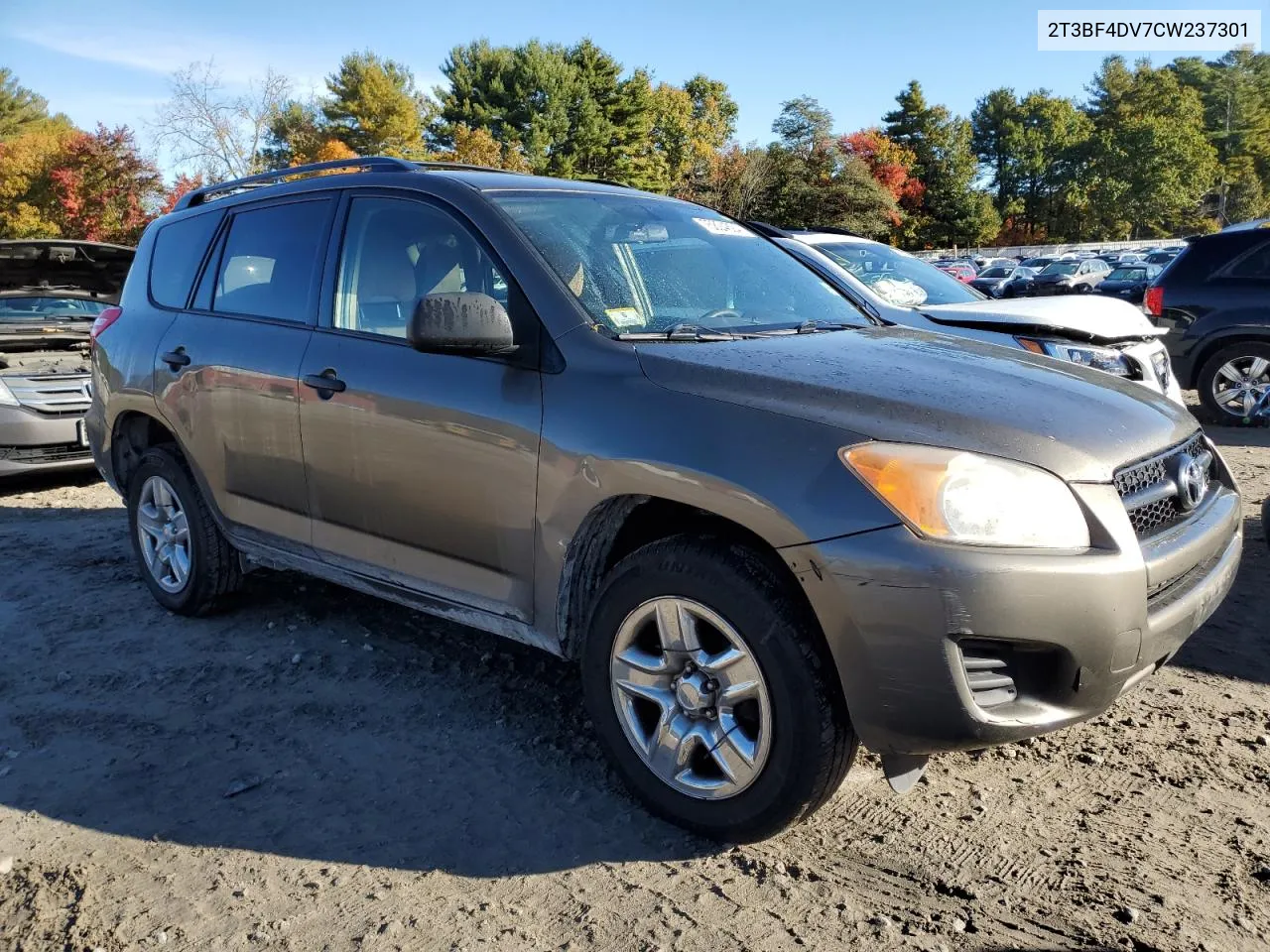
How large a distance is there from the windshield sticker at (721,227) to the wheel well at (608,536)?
147cm

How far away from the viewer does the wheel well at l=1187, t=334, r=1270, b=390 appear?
8.88m

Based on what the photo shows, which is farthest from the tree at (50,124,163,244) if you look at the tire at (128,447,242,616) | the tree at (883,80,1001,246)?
the tree at (883,80,1001,246)

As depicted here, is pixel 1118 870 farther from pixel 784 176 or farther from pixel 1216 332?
pixel 784 176

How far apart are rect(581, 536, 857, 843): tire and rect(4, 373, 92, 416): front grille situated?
229 inches

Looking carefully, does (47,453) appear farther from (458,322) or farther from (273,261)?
(458,322)

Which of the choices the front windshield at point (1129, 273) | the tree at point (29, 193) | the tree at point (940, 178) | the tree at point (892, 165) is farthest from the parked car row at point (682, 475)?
the tree at point (940, 178)

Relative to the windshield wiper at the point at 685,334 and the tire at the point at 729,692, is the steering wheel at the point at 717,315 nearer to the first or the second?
the windshield wiper at the point at 685,334

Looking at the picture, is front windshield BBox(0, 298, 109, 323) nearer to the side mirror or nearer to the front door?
the front door

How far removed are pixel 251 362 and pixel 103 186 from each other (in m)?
33.7

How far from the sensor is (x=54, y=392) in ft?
23.4

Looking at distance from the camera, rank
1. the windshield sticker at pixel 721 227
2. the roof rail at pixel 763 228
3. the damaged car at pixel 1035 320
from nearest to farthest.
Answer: the windshield sticker at pixel 721 227, the roof rail at pixel 763 228, the damaged car at pixel 1035 320

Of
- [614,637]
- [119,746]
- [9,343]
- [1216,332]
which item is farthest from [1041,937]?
[1216,332]

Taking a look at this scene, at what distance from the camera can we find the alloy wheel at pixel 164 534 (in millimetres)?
4359

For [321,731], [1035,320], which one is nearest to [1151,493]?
[321,731]
